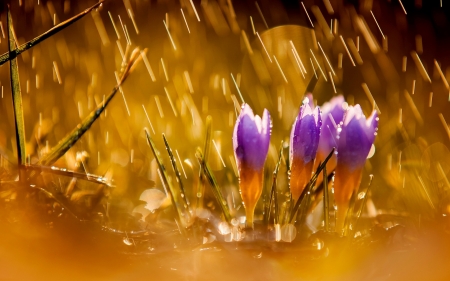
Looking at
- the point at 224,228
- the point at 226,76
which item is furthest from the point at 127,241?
the point at 226,76

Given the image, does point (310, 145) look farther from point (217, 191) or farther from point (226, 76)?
point (226, 76)

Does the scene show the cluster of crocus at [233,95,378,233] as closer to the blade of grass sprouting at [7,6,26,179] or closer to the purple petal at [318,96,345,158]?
the purple petal at [318,96,345,158]

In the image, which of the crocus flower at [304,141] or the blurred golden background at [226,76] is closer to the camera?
the crocus flower at [304,141]

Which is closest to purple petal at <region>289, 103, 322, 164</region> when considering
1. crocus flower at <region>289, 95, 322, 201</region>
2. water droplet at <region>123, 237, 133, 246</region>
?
crocus flower at <region>289, 95, 322, 201</region>

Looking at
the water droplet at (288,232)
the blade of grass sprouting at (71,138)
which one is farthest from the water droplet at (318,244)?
the blade of grass sprouting at (71,138)

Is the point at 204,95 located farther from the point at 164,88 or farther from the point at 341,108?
the point at 341,108

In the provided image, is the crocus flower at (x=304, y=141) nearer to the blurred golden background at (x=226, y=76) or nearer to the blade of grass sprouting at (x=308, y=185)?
the blade of grass sprouting at (x=308, y=185)
